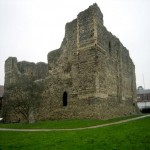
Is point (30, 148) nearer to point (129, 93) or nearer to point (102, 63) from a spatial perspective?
point (102, 63)

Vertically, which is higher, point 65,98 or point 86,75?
point 86,75

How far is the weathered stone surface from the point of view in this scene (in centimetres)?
2044

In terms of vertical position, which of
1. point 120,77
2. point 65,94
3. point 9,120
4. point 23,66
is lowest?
point 9,120

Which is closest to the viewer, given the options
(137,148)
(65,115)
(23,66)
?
(137,148)

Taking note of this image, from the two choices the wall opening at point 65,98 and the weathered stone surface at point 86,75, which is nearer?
the weathered stone surface at point 86,75

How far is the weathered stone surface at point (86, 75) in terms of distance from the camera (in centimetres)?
2044

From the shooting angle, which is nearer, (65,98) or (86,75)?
(86,75)

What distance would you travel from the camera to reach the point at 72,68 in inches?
881

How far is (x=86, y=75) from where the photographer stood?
20875 mm

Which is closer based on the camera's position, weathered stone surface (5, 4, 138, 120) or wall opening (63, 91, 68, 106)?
weathered stone surface (5, 4, 138, 120)

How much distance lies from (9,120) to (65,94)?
10373 mm

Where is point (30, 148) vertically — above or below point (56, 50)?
below

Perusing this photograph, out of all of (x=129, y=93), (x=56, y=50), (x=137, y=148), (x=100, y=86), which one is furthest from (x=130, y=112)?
(x=137, y=148)

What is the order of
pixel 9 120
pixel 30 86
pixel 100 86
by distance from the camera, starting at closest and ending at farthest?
pixel 100 86 → pixel 30 86 → pixel 9 120
